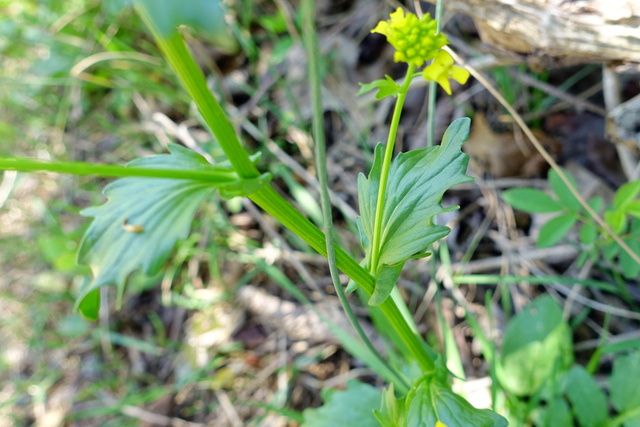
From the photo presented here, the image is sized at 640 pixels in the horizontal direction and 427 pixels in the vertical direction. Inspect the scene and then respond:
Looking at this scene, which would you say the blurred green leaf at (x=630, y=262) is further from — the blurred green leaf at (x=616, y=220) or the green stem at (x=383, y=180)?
the green stem at (x=383, y=180)

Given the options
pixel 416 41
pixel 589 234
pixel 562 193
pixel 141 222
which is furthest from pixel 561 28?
pixel 141 222

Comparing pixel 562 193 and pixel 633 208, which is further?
pixel 562 193

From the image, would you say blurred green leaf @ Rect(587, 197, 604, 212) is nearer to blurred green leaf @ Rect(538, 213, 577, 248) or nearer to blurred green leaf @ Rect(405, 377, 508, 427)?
blurred green leaf @ Rect(538, 213, 577, 248)

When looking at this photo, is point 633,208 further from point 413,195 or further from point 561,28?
point 413,195

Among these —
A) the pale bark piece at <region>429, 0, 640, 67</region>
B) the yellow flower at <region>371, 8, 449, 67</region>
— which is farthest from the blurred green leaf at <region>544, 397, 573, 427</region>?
the yellow flower at <region>371, 8, 449, 67</region>

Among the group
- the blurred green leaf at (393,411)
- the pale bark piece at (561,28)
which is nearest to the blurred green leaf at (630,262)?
the pale bark piece at (561,28)

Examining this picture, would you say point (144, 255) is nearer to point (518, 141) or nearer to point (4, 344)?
point (518, 141)
